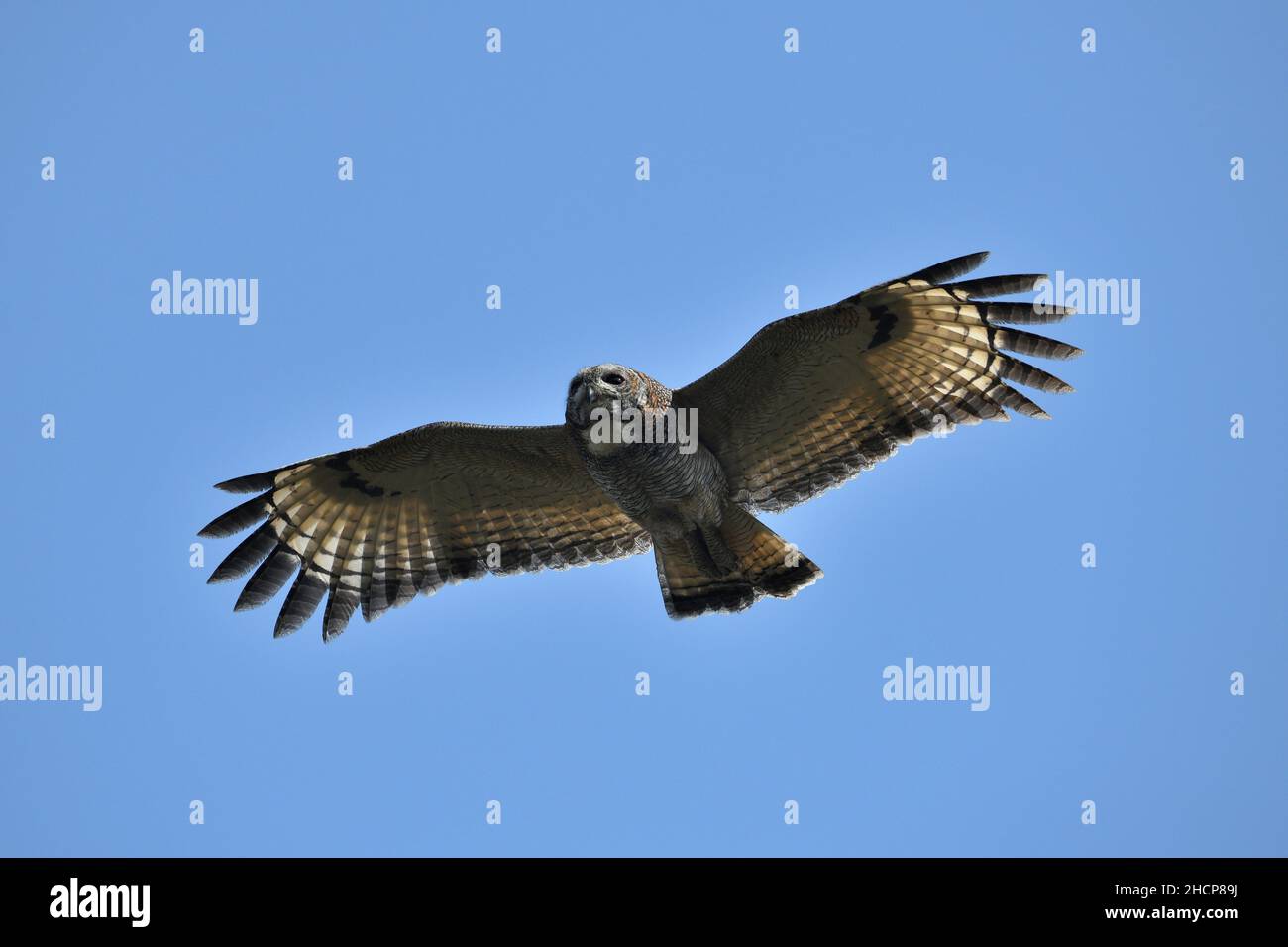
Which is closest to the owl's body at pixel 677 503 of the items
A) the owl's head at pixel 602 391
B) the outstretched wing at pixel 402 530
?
the owl's head at pixel 602 391

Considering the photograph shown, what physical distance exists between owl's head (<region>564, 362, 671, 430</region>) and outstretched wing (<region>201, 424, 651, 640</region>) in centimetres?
152

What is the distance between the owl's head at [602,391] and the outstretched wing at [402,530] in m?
1.52

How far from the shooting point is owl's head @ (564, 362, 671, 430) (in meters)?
11.4

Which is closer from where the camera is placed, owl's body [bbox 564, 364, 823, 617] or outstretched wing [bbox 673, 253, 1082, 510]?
owl's body [bbox 564, 364, 823, 617]

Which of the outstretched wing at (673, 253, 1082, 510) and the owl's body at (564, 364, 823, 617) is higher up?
the outstretched wing at (673, 253, 1082, 510)

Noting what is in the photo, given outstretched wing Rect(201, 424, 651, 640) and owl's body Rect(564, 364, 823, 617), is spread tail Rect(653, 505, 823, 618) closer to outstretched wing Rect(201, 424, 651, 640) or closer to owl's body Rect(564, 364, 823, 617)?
owl's body Rect(564, 364, 823, 617)

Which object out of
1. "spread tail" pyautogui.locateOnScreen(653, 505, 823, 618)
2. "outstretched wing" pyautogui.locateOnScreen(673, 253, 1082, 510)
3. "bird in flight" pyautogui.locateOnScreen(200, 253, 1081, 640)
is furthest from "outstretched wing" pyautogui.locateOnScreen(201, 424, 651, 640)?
"outstretched wing" pyautogui.locateOnScreen(673, 253, 1082, 510)

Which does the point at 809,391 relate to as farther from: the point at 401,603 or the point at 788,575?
the point at 401,603

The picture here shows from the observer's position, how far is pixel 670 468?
12.1 metres

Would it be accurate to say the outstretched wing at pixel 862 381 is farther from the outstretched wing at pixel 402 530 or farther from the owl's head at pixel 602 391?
the outstretched wing at pixel 402 530

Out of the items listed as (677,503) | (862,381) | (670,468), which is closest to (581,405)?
(670,468)

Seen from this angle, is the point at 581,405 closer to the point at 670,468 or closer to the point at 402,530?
the point at 670,468

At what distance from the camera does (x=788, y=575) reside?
501 inches

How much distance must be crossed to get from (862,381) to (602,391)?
8.05 ft
